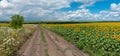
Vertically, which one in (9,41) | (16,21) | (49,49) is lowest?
(49,49)

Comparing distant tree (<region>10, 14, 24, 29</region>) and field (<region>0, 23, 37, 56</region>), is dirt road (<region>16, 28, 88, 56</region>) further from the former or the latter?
distant tree (<region>10, 14, 24, 29</region>)

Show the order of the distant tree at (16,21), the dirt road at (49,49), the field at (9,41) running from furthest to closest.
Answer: the distant tree at (16,21)
the dirt road at (49,49)
the field at (9,41)

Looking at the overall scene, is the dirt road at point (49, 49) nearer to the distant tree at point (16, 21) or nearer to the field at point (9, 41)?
the field at point (9, 41)

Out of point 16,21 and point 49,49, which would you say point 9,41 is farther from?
point 16,21

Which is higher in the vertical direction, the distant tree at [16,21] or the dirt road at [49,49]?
the distant tree at [16,21]

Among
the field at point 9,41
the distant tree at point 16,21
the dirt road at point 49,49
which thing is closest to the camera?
the field at point 9,41

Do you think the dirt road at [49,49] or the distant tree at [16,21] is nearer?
the dirt road at [49,49]

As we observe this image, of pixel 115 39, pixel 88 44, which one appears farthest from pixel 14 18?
pixel 115 39

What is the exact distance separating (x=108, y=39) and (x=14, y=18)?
33.6 m

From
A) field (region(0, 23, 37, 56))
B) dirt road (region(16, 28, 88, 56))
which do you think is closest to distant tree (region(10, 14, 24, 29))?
field (region(0, 23, 37, 56))

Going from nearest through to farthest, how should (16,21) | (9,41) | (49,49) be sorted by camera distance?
(9,41)
(49,49)
(16,21)

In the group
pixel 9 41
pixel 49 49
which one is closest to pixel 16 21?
pixel 49 49

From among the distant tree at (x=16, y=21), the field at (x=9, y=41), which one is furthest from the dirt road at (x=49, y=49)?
the distant tree at (x=16, y=21)

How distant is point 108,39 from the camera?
48.4 feet
